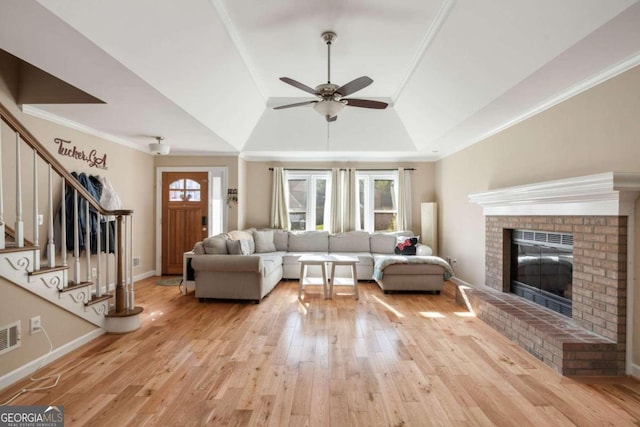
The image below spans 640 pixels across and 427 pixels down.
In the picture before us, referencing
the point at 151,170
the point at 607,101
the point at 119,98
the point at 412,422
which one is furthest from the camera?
the point at 151,170

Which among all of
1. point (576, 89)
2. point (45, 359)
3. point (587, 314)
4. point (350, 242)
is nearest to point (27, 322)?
point (45, 359)

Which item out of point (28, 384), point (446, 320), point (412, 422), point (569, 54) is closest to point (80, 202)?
point (28, 384)

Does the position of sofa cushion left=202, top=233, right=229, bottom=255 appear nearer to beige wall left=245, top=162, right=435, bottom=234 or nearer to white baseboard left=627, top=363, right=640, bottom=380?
beige wall left=245, top=162, right=435, bottom=234

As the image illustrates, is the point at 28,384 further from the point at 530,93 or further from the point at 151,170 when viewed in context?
the point at 530,93

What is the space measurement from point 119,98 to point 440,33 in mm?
3313

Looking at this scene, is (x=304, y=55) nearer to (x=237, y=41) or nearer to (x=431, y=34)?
(x=237, y=41)

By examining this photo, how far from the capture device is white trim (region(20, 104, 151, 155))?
3.64 m

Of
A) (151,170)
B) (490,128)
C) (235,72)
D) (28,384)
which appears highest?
(235,72)

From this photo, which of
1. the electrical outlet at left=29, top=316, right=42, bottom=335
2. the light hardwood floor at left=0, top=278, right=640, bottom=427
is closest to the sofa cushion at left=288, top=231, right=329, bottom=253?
the light hardwood floor at left=0, top=278, right=640, bottom=427

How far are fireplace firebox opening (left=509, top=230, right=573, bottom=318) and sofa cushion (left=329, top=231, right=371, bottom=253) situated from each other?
2.77m

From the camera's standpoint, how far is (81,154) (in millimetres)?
4375

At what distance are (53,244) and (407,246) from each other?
16.7 feet

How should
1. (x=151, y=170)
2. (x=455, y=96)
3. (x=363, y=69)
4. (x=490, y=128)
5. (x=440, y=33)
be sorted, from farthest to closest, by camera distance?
1. (x=151, y=170)
2. (x=490, y=128)
3. (x=363, y=69)
4. (x=455, y=96)
5. (x=440, y=33)

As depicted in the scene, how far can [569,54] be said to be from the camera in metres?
2.30
